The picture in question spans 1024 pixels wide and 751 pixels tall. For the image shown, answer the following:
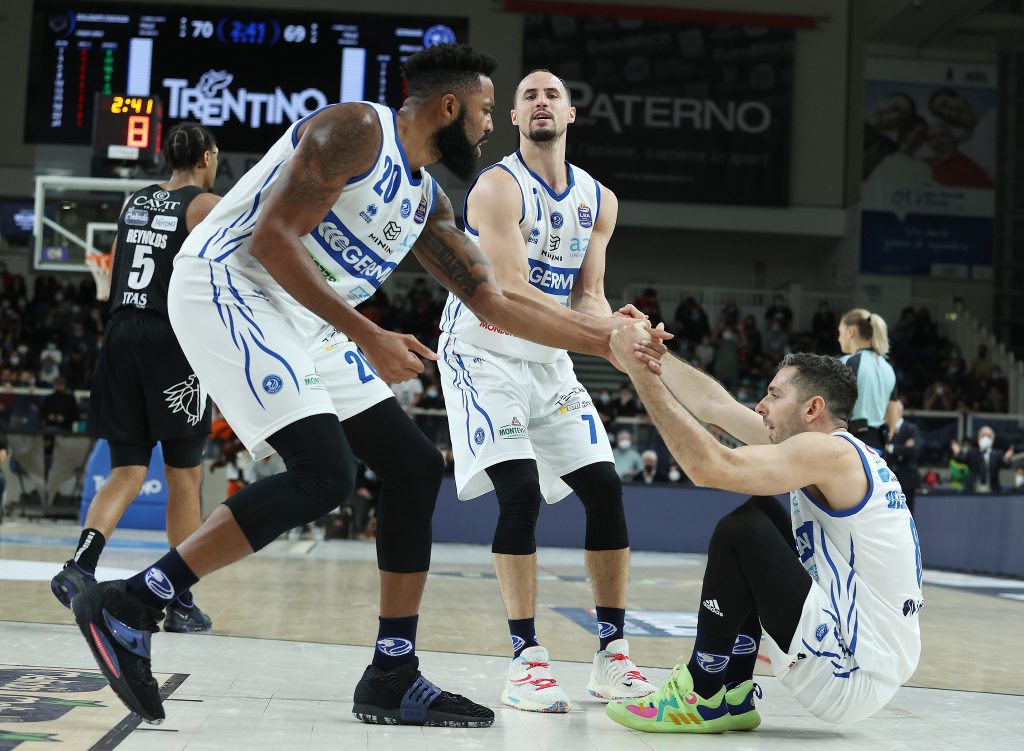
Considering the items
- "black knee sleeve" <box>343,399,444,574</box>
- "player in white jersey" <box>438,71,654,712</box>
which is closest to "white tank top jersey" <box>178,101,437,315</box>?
"black knee sleeve" <box>343,399,444,574</box>

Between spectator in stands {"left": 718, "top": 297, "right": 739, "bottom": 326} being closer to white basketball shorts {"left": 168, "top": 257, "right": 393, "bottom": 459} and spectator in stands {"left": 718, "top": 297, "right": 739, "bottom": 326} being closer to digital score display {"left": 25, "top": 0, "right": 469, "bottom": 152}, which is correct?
digital score display {"left": 25, "top": 0, "right": 469, "bottom": 152}

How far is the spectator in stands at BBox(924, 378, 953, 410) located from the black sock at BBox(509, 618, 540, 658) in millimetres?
17405

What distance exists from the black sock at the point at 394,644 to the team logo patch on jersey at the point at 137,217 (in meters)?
2.17

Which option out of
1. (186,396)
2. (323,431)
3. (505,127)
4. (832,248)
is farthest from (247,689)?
(832,248)

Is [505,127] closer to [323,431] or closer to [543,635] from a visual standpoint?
[543,635]

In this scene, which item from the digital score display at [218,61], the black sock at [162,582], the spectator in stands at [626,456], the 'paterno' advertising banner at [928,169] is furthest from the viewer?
the 'paterno' advertising banner at [928,169]

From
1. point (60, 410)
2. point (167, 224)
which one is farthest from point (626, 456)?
point (167, 224)

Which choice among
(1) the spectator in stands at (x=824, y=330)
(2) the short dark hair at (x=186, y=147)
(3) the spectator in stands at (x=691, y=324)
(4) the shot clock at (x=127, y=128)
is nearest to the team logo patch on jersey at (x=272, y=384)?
(2) the short dark hair at (x=186, y=147)

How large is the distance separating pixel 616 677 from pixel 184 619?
67.7 inches

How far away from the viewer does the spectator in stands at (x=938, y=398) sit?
1939cm

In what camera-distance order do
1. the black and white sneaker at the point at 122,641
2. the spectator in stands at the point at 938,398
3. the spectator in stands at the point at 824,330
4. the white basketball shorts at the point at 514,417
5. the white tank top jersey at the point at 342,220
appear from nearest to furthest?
1. the black and white sneaker at the point at 122,641
2. the white tank top jersey at the point at 342,220
3. the white basketball shorts at the point at 514,417
4. the spectator in stands at the point at 938,398
5. the spectator in stands at the point at 824,330

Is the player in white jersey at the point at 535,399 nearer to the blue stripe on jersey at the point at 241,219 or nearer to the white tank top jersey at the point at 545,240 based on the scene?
the white tank top jersey at the point at 545,240

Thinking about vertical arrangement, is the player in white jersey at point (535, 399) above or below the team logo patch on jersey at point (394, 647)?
above

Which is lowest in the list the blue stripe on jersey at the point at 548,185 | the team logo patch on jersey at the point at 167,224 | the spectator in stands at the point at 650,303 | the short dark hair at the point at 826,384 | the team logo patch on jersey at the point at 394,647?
the team logo patch on jersey at the point at 394,647
